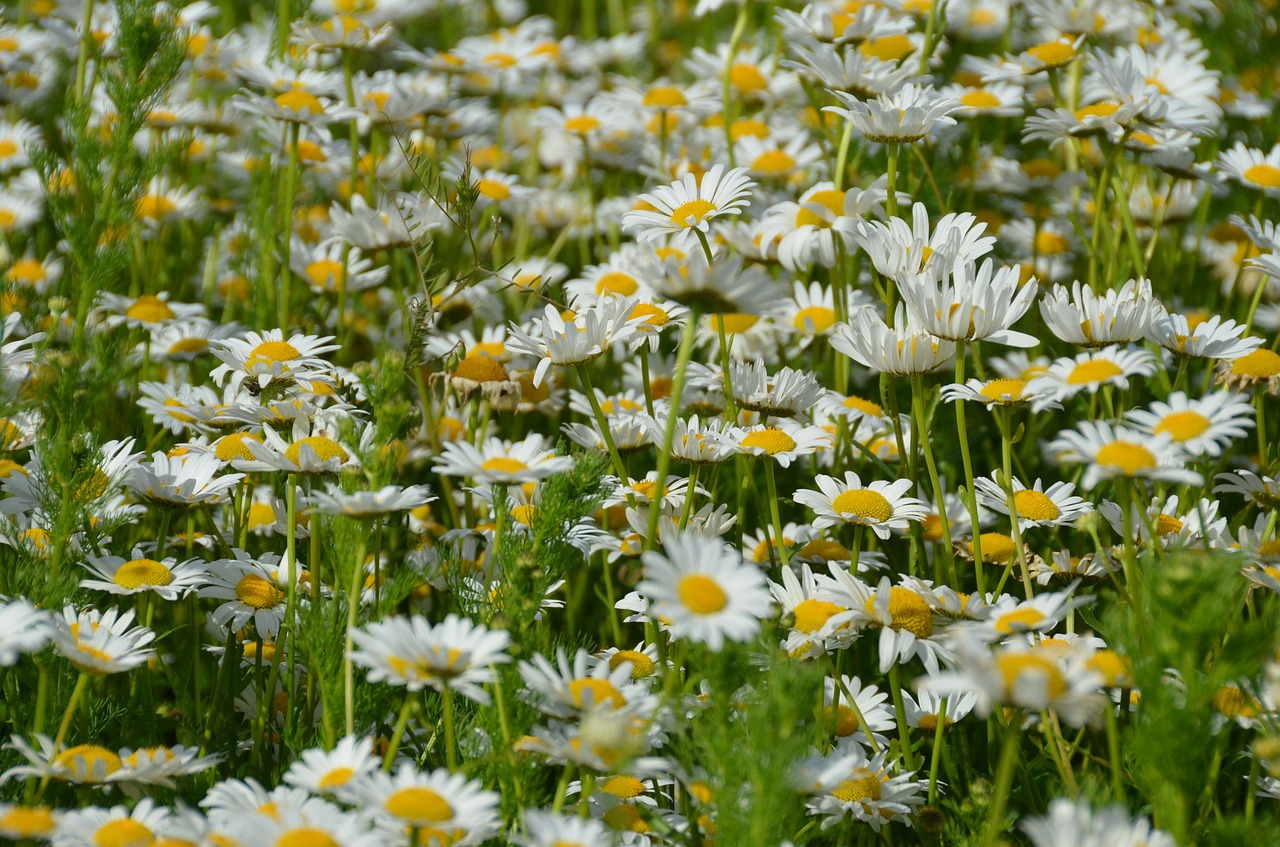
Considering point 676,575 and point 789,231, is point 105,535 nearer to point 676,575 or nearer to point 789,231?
point 676,575

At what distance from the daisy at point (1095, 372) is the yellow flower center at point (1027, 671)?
616 millimetres

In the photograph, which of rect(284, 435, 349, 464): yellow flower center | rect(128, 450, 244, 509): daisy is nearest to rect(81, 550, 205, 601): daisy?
rect(128, 450, 244, 509): daisy

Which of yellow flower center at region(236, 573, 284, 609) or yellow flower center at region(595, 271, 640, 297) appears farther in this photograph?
yellow flower center at region(595, 271, 640, 297)

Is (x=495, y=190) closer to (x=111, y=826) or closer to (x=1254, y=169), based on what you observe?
(x=1254, y=169)

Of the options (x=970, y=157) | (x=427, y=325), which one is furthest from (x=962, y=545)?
(x=970, y=157)

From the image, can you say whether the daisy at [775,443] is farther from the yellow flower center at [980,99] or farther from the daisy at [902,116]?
the yellow flower center at [980,99]

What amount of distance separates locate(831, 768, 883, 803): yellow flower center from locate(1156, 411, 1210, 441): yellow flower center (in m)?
0.74

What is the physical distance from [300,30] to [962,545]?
260 cm

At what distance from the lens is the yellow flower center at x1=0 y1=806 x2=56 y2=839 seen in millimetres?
1609

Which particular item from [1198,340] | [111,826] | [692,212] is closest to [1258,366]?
[1198,340]

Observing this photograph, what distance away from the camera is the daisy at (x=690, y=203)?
2.79 meters

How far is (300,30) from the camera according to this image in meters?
3.92

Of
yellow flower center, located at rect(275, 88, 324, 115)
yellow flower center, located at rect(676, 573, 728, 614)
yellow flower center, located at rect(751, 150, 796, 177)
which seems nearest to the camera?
yellow flower center, located at rect(676, 573, 728, 614)

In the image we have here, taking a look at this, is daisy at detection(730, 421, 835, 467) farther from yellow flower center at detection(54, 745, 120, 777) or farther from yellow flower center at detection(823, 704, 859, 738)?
yellow flower center at detection(54, 745, 120, 777)
